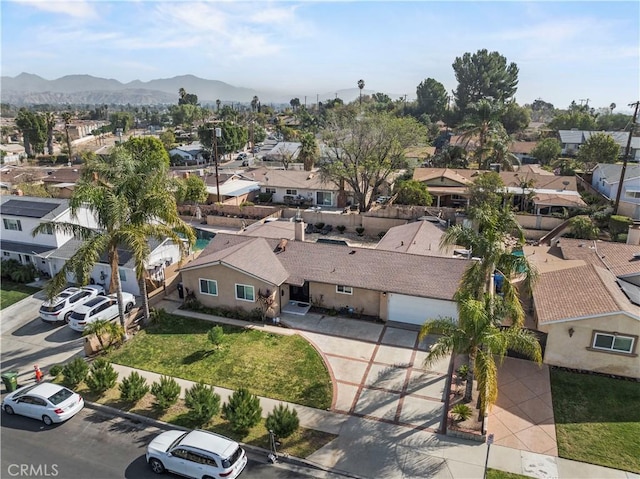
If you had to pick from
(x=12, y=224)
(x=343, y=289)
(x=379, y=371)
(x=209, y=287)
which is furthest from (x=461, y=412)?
(x=12, y=224)

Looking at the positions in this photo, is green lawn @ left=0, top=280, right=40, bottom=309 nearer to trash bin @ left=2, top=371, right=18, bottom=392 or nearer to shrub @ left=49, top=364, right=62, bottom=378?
trash bin @ left=2, top=371, right=18, bottom=392

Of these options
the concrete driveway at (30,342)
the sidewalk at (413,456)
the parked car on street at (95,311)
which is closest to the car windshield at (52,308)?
the concrete driveway at (30,342)

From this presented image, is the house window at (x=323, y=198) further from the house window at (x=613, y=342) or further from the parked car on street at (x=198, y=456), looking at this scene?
the parked car on street at (x=198, y=456)

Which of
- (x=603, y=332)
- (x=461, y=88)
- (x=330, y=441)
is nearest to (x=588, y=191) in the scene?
(x=603, y=332)

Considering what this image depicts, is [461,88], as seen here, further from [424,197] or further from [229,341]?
[229,341]

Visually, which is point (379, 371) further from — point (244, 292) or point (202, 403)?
point (244, 292)

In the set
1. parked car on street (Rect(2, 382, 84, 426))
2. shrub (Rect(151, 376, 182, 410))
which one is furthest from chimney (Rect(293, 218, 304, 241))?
parked car on street (Rect(2, 382, 84, 426))
